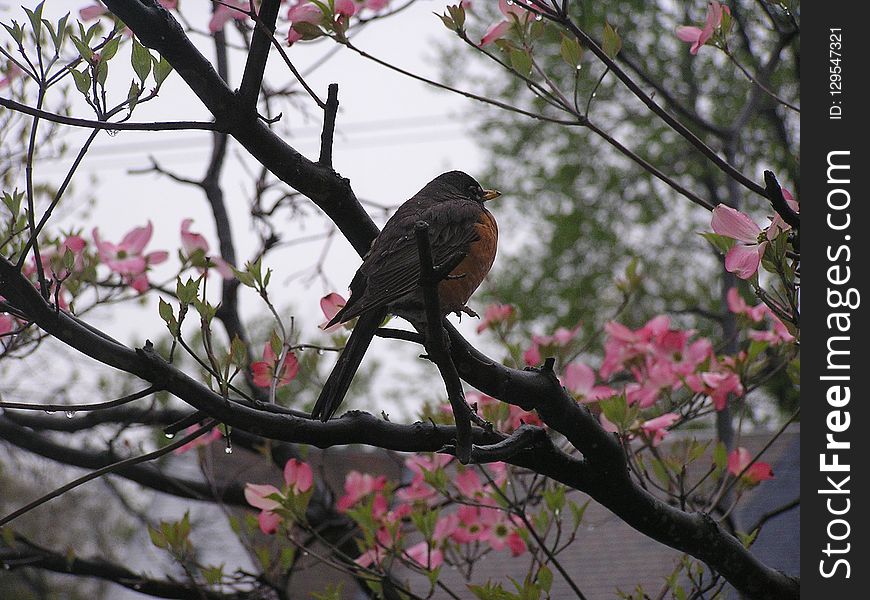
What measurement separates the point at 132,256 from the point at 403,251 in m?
1.56

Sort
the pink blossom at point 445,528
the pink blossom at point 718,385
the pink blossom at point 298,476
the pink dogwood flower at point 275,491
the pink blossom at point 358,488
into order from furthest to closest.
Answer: the pink blossom at point 358,488, the pink blossom at point 445,528, the pink blossom at point 718,385, the pink blossom at point 298,476, the pink dogwood flower at point 275,491

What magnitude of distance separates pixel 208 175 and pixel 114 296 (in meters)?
0.95

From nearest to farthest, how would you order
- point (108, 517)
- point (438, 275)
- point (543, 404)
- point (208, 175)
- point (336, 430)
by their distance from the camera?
point (438, 275), point (336, 430), point (543, 404), point (208, 175), point (108, 517)

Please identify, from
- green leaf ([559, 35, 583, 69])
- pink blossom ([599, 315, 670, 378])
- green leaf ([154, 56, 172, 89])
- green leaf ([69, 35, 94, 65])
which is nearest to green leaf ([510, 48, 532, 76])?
green leaf ([559, 35, 583, 69])

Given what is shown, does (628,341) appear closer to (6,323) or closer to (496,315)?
(496,315)

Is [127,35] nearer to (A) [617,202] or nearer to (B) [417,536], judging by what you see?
(B) [417,536]

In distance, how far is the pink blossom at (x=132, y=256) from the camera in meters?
3.26

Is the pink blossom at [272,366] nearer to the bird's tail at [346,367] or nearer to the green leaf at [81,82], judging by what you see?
the bird's tail at [346,367]

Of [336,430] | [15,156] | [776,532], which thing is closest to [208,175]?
[15,156]

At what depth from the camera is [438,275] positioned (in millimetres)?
1472

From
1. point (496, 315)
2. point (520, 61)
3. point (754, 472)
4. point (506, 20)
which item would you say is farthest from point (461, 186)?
point (754, 472)

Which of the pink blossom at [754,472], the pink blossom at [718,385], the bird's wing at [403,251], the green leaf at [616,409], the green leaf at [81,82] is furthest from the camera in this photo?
the pink blossom at [718,385]

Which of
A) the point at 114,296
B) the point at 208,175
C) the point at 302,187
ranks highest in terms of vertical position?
the point at 208,175

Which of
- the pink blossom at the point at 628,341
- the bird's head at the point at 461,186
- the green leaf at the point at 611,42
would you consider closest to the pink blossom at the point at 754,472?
the pink blossom at the point at 628,341
